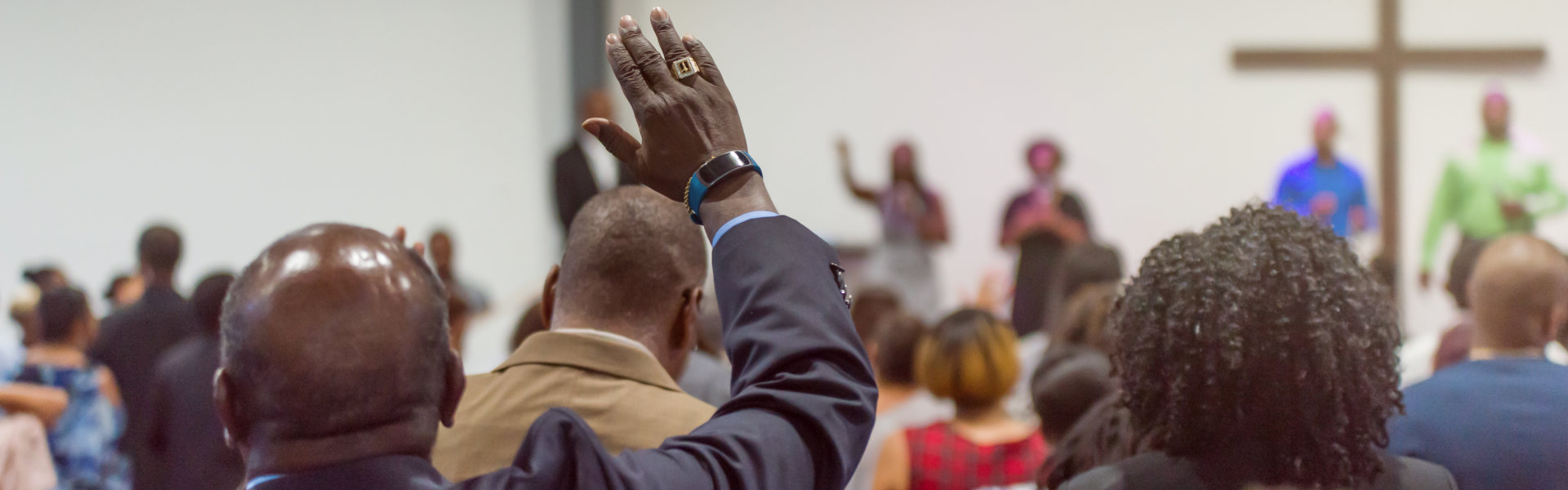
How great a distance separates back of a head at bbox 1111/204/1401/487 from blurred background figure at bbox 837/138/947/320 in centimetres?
664

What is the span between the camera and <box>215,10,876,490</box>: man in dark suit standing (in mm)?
1109

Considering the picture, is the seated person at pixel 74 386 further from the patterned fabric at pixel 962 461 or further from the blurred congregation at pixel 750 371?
the patterned fabric at pixel 962 461

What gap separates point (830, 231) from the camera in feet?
32.1

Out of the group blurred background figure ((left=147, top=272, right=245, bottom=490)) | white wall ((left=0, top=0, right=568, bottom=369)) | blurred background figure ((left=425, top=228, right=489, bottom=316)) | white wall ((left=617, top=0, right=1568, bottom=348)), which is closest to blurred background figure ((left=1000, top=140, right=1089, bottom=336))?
white wall ((left=617, top=0, right=1568, bottom=348))

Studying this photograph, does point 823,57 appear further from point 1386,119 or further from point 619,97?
point 1386,119

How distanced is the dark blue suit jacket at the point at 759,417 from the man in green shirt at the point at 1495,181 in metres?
7.83

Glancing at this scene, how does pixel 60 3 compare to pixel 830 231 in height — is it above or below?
above

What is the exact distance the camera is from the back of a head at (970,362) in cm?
321

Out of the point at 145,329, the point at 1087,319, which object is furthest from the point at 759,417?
the point at 145,329

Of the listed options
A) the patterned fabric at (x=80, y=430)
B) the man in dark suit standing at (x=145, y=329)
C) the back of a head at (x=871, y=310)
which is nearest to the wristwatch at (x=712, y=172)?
the patterned fabric at (x=80, y=430)

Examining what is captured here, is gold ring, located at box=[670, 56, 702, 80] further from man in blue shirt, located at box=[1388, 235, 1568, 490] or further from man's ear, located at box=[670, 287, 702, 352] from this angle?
man in blue shirt, located at box=[1388, 235, 1568, 490]

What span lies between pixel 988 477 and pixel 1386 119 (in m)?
7.30

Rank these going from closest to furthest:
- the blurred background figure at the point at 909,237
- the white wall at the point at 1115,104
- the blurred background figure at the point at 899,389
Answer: the blurred background figure at the point at 899,389 → the blurred background figure at the point at 909,237 → the white wall at the point at 1115,104

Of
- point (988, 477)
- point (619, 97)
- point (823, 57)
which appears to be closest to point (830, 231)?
point (823, 57)
